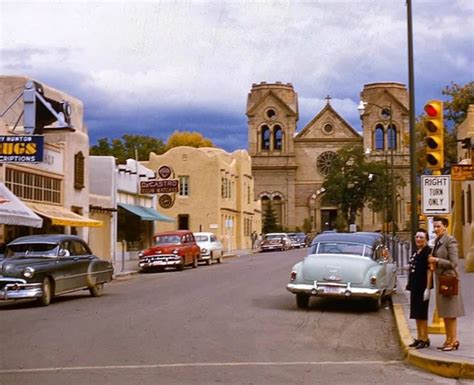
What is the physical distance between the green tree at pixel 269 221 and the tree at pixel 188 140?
10.9 metres

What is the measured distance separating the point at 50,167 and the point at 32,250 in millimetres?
14676

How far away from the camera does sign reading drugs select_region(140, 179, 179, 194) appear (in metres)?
44.8

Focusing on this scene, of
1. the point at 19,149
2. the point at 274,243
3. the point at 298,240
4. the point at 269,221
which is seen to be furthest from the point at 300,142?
the point at 19,149

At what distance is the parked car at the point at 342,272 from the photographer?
16.7 m

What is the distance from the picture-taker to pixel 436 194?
13508mm

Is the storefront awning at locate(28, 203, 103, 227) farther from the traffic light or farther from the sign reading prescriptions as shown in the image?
the traffic light

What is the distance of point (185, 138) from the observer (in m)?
99.6

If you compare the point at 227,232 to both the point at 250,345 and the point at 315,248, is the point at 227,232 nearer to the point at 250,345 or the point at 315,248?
the point at 315,248

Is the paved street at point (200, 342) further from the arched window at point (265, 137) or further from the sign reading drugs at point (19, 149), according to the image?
the arched window at point (265, 137)

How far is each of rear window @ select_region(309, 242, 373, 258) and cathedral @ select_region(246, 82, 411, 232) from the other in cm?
8299

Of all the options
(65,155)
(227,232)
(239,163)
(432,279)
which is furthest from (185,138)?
(432,279)

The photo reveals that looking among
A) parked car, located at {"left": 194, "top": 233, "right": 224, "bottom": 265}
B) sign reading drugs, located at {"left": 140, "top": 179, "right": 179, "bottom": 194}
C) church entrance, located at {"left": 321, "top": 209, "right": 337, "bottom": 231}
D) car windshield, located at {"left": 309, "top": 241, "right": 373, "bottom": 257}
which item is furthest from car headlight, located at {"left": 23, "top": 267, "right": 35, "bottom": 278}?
church entrance, located at {"left": 321, "top": 209, "right": 337, "bottom": 231}

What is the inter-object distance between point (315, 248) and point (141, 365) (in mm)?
7990

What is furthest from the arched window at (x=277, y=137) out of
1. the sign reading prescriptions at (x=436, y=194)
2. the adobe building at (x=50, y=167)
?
the sign reading prescriptions at (x=436, y=194)
